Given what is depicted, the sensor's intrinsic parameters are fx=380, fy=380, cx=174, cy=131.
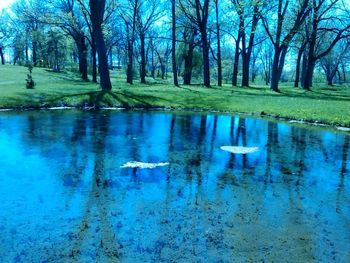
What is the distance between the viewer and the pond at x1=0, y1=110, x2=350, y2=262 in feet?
13.8

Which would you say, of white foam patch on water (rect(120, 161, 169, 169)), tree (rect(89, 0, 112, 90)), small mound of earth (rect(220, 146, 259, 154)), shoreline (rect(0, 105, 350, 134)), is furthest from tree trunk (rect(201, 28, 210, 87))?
white foam patch on water (rect(120, 161, 169, 169))

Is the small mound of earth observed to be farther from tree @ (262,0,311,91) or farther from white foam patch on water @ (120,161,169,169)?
tree @ (262,0,311,91)

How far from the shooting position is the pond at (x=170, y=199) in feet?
13.8

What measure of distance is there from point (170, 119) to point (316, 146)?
6352mm

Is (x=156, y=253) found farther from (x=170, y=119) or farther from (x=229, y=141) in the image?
(x=170, y=119)

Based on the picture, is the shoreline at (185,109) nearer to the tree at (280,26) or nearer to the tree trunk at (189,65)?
the tree at (280,26)

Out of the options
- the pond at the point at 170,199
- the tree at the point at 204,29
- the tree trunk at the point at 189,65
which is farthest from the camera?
the tree trunk at the point at 189,65

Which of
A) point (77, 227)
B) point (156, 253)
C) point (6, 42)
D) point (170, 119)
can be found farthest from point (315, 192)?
point (6, 42)

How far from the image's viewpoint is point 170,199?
575cm

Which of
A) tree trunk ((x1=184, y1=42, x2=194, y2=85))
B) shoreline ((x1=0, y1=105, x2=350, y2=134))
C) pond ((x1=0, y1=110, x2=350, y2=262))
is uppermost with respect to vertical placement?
tree trunk ((x1=184, y1=42, x2=194, y2=85))

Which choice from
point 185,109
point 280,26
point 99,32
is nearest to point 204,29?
point 280,26

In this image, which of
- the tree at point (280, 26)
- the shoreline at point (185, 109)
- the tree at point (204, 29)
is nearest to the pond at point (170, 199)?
the shoreline at point (185, 109)

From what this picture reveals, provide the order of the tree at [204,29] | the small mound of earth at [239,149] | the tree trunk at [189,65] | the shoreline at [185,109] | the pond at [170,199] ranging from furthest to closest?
the tree trunk at [189,65], the tree at [204,29], the shoreline at [185,109], the small mound of earth at [239,149], the pond at [170,199]

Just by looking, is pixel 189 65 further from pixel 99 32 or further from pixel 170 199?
pixel 170 199
